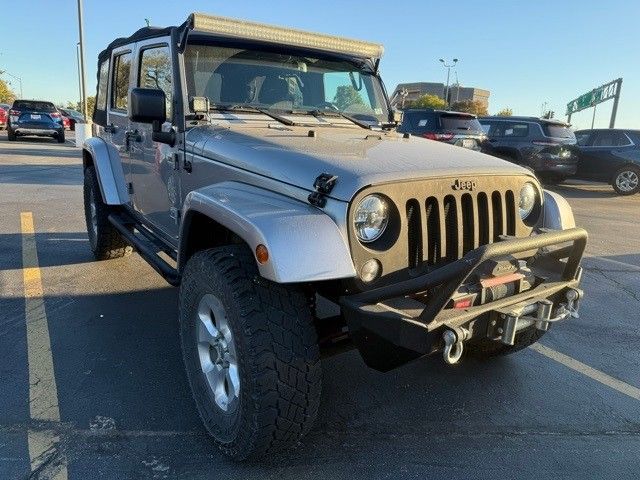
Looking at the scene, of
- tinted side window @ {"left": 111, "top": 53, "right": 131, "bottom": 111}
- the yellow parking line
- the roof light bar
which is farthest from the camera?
tinted side window @ {"left": 111, "top": 53, "right": 131, "bottom": 111}

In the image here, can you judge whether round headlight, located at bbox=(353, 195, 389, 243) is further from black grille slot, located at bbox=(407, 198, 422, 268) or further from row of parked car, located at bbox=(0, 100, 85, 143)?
row of parked car, located at bbox=(0, 100, 85, 143)

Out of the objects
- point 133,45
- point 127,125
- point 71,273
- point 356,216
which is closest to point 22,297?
point 71,273

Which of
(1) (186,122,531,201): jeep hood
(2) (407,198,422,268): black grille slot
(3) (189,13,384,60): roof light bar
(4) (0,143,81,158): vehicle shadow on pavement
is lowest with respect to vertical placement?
(4) (0,143,81,158): vehicle shadow on pavement

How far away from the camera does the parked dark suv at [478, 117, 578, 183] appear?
13.2m

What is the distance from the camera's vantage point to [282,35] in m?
3.70

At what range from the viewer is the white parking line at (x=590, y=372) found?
3.46m

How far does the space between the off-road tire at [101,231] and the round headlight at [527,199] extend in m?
3.90

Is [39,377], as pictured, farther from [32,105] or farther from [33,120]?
[32,105]

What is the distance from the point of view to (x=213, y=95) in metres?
3.53

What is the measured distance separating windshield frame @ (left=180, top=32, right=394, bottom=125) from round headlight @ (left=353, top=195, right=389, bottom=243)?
60.1 inches

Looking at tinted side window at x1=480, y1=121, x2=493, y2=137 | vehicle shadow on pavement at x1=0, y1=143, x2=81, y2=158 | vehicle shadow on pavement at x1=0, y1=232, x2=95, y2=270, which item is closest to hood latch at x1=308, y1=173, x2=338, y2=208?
vehicle shadow on pavement at x1=0, y1=232, x2=95, y2=270

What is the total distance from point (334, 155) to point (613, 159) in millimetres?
12992

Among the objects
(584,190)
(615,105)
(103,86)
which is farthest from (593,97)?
(103,86)

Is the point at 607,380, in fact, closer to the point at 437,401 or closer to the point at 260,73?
the point at 437,401
